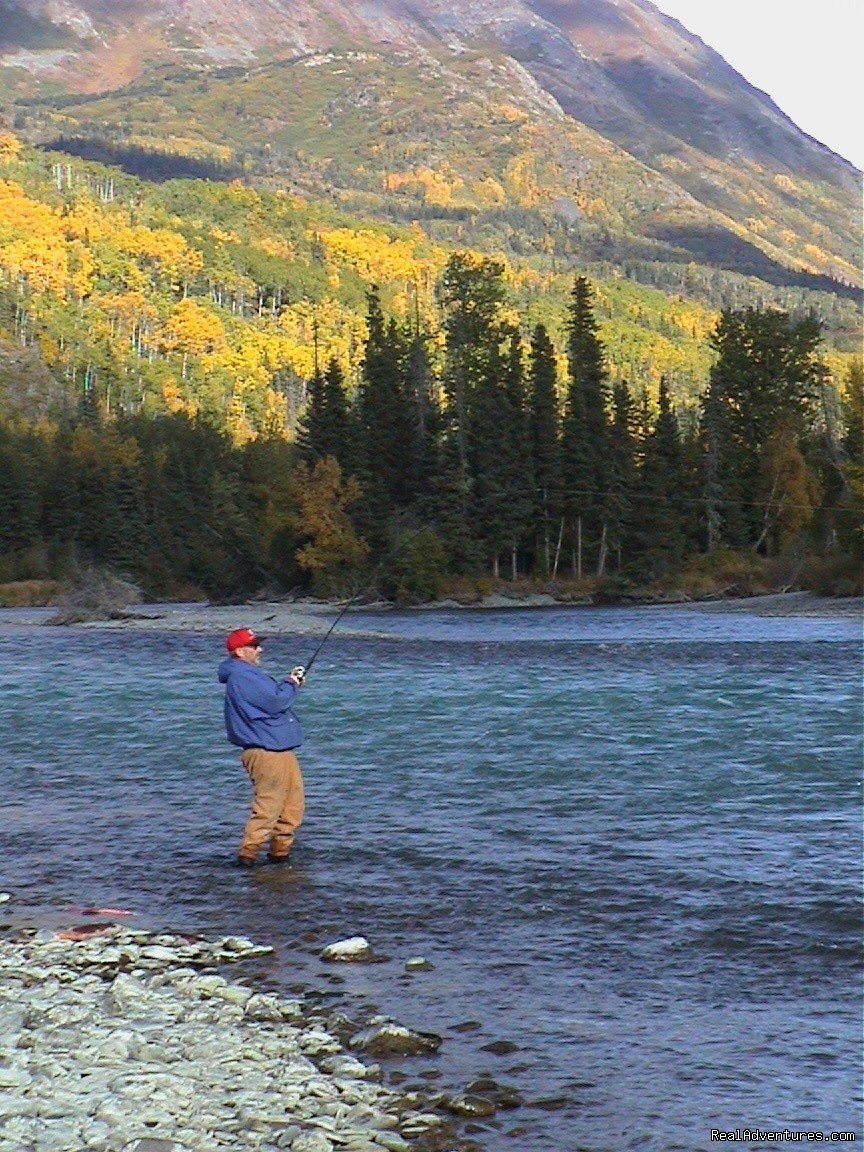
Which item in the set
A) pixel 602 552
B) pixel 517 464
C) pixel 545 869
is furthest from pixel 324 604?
pixel 545 869

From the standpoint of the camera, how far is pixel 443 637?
41.8 meters

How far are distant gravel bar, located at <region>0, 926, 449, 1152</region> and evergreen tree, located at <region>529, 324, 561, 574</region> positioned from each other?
2397 inches

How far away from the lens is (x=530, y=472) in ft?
230

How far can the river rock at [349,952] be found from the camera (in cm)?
949

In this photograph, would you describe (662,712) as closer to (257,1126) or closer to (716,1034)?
(716,1034)

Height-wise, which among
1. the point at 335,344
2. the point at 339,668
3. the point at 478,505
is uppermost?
the point at 335,344

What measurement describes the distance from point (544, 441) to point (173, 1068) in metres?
65.2

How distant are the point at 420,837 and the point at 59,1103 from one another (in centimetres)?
681

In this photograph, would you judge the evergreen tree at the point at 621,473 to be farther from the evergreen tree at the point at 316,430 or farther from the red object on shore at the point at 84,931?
the red object on shore at the point at 84,931

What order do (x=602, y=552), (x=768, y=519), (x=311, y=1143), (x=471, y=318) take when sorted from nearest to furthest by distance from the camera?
(x=311, y=1143), (x=602, y=552), (x=768, y=519), (x=471, y=318)

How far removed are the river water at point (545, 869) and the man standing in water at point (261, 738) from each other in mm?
303

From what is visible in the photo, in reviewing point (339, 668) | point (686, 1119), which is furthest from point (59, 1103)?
point (339, 668)

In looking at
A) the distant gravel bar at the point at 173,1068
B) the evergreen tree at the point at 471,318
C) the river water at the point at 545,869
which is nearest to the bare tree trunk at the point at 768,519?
the evergreen tree at the point at 471,318

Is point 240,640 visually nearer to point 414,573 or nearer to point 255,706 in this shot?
point 255,706
